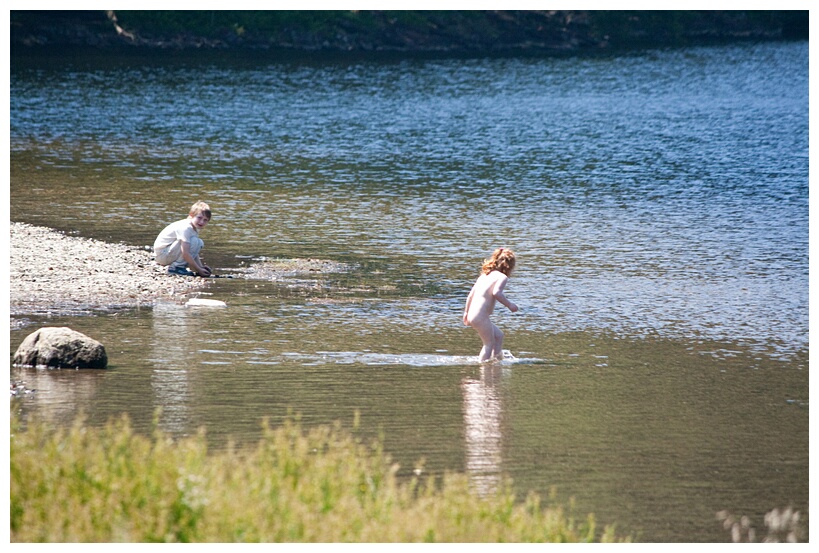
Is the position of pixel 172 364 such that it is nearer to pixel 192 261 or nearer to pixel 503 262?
pixel 503 262

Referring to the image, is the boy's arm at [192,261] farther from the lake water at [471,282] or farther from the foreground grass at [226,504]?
the foreground grass at [226,504]

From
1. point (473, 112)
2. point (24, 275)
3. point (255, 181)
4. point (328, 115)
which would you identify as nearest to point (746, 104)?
point (473, 112)

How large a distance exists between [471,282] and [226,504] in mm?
10087

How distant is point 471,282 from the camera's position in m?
17.3

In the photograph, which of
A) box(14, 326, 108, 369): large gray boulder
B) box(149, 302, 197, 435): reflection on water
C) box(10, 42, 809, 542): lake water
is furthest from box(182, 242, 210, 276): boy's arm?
box(14, 326, 108, 369): large gray boulder

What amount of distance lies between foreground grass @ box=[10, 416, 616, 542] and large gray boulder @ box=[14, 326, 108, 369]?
11.6ft

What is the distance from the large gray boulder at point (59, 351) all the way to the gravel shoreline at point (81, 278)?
7.45 feet

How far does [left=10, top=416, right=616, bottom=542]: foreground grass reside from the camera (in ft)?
24.2

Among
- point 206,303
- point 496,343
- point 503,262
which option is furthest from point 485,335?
point 206,303

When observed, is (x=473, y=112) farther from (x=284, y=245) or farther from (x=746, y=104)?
(x=284, y=245)

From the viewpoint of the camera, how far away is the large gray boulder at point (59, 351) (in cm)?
1185

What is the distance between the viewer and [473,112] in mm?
41625

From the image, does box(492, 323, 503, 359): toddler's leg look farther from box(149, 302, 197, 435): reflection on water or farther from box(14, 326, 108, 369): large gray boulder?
box(14, 326, 108, 369): large gray boulder

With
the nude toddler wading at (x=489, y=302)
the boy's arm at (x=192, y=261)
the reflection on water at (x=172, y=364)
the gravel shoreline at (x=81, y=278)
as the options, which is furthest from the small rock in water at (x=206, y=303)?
the nude toddler wading at (x=489, y=302)
